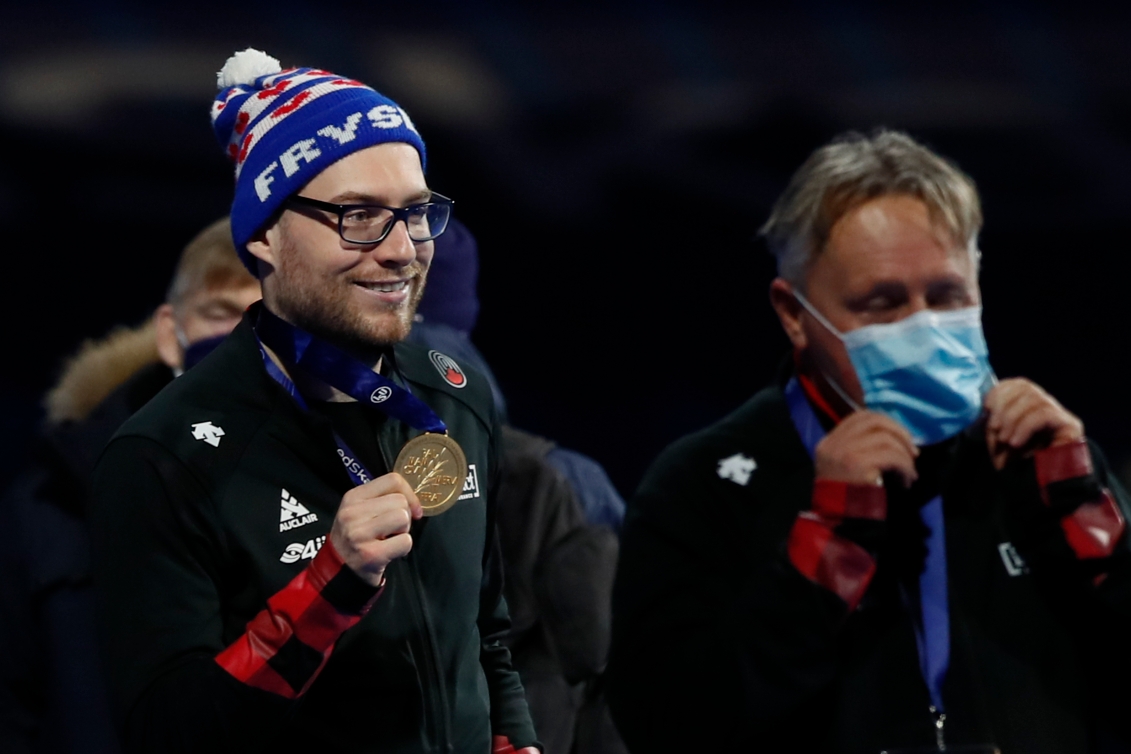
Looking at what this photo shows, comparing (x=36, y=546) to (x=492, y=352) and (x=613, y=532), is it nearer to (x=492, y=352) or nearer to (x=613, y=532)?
(x=613, y=532)

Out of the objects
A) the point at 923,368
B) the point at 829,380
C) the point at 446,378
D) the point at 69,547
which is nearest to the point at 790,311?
the point at 829,380

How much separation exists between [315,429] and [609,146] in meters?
4.63

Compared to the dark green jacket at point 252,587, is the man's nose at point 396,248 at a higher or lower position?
higher

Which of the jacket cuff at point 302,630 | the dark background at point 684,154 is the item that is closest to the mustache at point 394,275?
the jacket cuff at point 302,630

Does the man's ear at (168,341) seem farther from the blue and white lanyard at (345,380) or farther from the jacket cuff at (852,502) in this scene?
the jacket cuff at (852,502)

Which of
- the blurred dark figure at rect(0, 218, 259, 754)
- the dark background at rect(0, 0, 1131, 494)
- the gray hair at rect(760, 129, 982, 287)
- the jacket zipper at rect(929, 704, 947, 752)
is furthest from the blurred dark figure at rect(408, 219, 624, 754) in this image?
the dark background at rect(0, 0, 1131, 494)

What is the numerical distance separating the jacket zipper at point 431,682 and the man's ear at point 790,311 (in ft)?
3.02

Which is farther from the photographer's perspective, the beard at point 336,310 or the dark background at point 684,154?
the dark background at point 684,154

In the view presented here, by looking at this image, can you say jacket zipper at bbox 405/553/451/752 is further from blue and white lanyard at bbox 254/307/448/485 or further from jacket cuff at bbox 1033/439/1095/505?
jacket cuff at bbox 1033/439/1095/505

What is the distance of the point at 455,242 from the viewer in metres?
3.83

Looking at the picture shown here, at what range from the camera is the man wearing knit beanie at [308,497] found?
197 cm

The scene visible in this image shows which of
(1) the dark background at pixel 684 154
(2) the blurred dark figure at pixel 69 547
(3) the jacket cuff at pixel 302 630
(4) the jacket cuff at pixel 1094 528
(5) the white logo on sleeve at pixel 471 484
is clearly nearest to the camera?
(3) the jacket cuff at pixel 302 630

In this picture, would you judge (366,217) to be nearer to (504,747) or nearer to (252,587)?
(252,587)

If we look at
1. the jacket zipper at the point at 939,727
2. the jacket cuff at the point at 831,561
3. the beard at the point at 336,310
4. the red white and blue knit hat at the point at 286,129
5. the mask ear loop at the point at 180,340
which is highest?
the red white and blue knit hat at the point at 286,129
